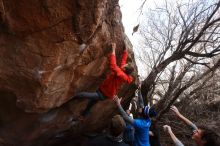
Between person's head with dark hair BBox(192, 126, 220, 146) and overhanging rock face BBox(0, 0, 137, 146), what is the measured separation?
111 inches

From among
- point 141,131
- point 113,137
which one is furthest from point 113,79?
point 113,137

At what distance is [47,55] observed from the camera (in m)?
6.12

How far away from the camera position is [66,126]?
8.88 m

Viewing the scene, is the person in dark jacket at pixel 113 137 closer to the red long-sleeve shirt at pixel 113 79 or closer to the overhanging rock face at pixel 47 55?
the overhanging rock face at pixel 47 55

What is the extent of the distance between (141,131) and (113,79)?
133cm

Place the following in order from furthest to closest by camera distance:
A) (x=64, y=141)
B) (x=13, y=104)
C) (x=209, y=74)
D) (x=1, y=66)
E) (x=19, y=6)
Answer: (x=209, y=74), (x=64, y=141), (x=13, y=104), (x=1, y=66), (x=19, y=6)

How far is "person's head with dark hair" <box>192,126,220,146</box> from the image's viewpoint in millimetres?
4307

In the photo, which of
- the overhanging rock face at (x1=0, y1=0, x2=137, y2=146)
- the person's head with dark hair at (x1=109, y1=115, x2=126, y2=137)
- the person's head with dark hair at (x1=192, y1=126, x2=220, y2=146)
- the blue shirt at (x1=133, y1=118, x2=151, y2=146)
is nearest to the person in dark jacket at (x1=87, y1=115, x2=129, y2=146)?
the person's head with dark hair at (x1=109, y1=115, x2=126, y2=137)

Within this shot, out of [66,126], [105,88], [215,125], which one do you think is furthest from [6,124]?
[215,125]

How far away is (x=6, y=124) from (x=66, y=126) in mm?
1668

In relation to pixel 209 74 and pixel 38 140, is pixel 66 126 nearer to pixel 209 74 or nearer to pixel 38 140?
pixel 38 140

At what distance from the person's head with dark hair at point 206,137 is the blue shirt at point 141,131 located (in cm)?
237

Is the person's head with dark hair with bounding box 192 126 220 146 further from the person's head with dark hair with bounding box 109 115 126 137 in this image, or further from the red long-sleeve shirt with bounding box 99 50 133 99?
the red long-sleeve shirt with bounding box 99 50 133 99

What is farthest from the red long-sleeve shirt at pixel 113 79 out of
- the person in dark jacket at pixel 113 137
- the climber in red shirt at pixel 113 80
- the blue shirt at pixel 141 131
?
the person in dark jacket at pixel 113 137
